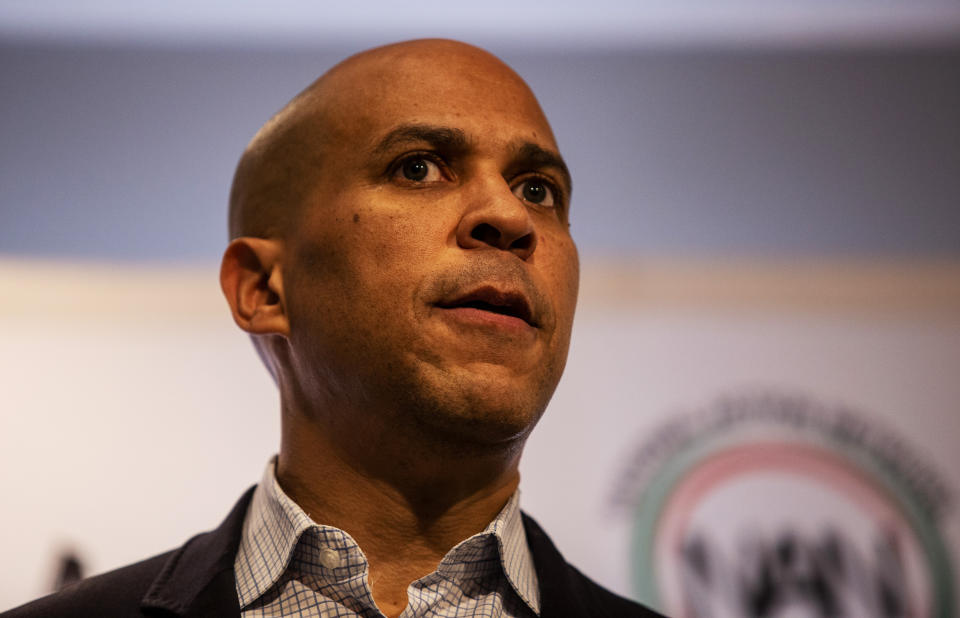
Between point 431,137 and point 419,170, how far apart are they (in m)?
0.05

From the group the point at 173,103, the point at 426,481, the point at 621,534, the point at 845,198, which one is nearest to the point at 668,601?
the point at 621,534

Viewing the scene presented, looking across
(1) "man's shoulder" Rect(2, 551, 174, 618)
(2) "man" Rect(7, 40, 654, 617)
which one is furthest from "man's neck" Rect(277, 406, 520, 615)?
(1) "man's shoulder" Rect(2, 551, 174, 618)

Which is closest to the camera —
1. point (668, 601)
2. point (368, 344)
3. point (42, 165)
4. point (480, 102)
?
point (368, 344)

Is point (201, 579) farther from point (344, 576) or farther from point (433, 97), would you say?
point (433, 97)

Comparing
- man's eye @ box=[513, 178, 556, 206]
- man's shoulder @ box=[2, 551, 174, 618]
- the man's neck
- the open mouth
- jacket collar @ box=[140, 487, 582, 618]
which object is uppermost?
man's eye @ box=[513, 178, 556, 206]

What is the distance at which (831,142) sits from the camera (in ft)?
7.95

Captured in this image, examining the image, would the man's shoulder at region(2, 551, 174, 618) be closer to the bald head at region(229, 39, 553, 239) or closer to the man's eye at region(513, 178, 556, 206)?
the bald head at region(229, 39, 553, 239)

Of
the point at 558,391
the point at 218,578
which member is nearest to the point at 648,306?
the point at 558,391

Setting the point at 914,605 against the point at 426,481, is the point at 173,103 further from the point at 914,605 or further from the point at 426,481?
the point at 914,605

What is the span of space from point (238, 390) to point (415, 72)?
0.99 meters

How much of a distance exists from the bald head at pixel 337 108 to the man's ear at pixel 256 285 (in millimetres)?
26

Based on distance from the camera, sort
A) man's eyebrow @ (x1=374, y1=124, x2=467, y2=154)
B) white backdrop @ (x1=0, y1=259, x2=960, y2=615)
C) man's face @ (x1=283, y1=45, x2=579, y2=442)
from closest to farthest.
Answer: man's face @ (x1=283, y1=45, x2=579, y2=442), man's eyebrow @ (x1=374, y1=124, x2=467, y2=154), white backdrop @ (x1=0, y1=259, x2=960, y2=615)

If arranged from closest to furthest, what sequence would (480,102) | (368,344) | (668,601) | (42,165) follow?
(368,344)
(480,102)
(668,601)
(42,165)

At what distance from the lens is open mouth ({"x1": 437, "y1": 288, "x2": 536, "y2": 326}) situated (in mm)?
1130
